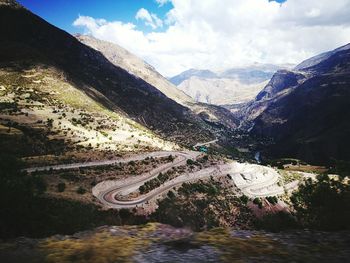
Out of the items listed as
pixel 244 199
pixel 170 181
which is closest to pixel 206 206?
pixel 244 199

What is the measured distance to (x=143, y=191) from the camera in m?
57.4

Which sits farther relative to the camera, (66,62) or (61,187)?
(66,62)

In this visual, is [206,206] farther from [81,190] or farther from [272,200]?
[272,200]

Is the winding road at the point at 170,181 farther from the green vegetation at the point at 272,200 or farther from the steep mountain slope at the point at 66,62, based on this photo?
the steep mountain slope at the point at 66,62

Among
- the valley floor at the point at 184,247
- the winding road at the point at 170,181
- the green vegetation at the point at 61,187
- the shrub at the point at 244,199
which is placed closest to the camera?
the valley floor at the point at 184,247

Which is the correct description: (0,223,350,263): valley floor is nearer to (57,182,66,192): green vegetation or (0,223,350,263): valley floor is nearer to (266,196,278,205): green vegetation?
(57,182,66,192): green vegetation

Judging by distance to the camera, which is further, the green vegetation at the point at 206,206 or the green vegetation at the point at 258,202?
the green vegetation at the point at 258,202

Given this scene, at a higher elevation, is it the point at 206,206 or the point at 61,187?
the point at 61,187

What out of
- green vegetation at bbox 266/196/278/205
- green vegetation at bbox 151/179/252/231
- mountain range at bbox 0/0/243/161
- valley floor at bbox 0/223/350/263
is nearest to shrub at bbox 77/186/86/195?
green vegetation at bbox 151/179/252/231

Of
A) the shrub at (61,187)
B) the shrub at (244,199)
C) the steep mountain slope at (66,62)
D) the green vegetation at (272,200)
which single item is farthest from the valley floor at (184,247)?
the steep mountain slope at (66,62)

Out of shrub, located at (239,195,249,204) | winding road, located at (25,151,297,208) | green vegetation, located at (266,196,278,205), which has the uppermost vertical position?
winding road, located at (25,151,297,208)

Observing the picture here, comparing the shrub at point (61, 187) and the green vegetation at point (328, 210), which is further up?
the green vegetation at point (328, 210)

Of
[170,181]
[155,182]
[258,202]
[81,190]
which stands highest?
[81,190]

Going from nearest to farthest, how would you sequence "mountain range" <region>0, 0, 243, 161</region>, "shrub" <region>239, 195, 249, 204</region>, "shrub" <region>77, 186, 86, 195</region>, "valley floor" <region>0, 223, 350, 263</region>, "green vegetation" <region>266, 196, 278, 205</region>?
1. "valley floor" <region>0, 223, 350, 263</region>
2. "shrub" <region>77, 186, 86, 195</region>
3. "shrub" <region>239, 195, 249, 204</region>
4. "green vegetation" <region>266, 196, 278, 205</region>
5. "mountain range" <region>0, 0, 243, 161</region>
